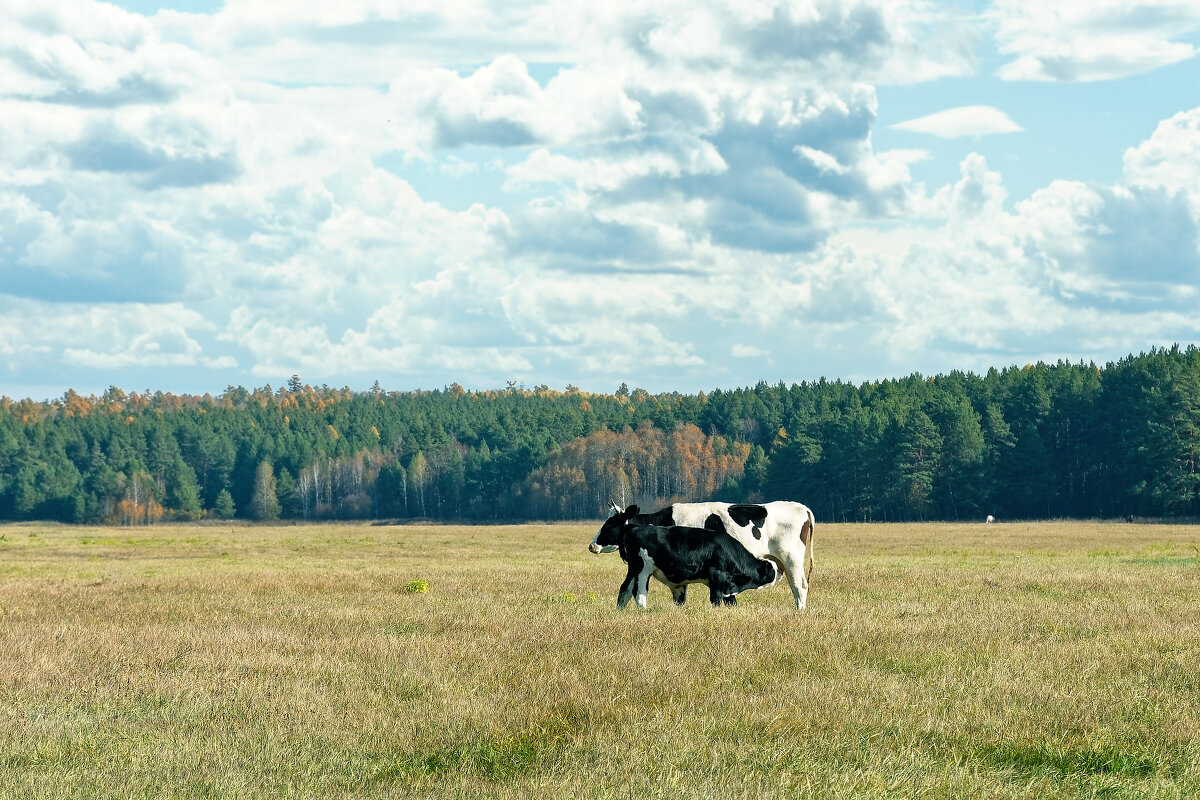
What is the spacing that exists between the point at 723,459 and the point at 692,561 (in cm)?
12847

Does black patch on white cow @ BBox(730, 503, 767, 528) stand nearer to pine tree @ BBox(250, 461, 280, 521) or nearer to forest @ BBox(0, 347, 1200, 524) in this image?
forest @ BBox(0, 347, 1200, 524)

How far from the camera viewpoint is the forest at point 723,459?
10169cm

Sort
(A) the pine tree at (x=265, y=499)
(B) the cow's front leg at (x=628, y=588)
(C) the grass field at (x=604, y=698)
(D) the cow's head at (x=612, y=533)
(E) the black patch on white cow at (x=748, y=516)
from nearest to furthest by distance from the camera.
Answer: (C) the grass field at (x=604, y=698) → (B) the cow's front leg at (x=628, y=588) → (D) the cow's head at (x=612, y=533) → (E) the black patch on white cow at (x=748, y=516) → (A) the pine tree at (x=265, y=499)

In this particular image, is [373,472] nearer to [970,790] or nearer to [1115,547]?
[1115,547]

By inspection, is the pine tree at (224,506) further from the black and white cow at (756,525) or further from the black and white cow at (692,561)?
the black and white cow at (692,561)

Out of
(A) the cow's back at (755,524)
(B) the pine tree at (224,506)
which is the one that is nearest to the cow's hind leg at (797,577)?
(A) the cow's back at (755,524)

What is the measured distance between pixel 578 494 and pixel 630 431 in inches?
552

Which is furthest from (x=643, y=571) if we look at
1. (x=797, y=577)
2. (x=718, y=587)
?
(x=797, y=577)

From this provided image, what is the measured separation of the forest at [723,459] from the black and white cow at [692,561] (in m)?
81.5

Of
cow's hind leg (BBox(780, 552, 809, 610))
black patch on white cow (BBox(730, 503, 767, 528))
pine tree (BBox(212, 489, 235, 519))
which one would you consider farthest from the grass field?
pine tree (BBox(212, 489, 235, 519))

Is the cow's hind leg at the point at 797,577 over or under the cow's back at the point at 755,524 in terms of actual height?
under

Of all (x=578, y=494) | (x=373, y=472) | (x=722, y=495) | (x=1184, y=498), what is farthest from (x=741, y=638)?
(x=373, y=472)

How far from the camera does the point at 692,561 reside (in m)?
18.0

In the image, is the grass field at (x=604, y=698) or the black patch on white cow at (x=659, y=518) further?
the black patch on white cow at (x=659, y=518)
